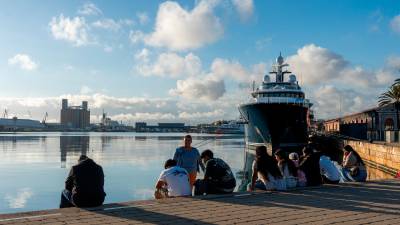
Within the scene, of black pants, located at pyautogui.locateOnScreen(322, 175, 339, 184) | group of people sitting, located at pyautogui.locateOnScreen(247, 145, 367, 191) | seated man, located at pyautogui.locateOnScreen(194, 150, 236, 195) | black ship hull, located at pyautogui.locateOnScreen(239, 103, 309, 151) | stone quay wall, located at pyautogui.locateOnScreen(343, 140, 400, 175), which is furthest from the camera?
black ship hull, located at pyautogui.locateOnScreen(239, 103, 309, 151)

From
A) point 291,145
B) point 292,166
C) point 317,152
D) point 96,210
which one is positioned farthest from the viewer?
point 291,145

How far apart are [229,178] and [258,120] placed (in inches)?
1160

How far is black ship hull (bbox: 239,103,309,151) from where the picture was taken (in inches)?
1457

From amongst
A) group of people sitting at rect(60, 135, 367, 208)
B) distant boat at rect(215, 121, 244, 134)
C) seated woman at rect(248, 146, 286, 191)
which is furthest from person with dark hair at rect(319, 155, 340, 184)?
distant boat at rect(215, 121, 244, 134)

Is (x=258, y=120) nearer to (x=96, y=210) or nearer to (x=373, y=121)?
(x=373, y=121)

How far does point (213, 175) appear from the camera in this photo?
9438 mm

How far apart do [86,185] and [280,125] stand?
1211 inches

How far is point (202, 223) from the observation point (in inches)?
259

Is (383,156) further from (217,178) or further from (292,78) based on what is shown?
(292,78)

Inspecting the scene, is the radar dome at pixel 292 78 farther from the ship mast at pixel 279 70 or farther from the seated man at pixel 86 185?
the seated man at pixel 86 185

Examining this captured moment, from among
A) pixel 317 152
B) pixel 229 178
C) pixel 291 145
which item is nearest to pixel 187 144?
pixel 229 178

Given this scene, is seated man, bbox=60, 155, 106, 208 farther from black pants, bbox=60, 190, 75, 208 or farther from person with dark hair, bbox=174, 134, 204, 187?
person with dark hair, bbox=174, 134, 204, 187

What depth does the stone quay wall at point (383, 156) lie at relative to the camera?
2441 centimetres

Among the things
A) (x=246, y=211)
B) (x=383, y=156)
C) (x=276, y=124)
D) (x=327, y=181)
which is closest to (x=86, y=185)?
(x=246, y=211)
